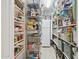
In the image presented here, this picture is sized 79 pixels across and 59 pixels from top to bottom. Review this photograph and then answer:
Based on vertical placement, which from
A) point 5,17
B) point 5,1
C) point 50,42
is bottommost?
point 50,42

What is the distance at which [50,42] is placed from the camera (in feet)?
25.5

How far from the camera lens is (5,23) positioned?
3.37 ft

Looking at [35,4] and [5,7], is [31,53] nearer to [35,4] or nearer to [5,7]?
[35,4]

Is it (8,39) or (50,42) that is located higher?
(8,39)

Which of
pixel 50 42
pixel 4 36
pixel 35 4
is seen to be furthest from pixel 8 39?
pixel 50 42

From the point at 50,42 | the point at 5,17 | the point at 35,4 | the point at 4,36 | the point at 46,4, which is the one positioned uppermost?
the point at 46,4

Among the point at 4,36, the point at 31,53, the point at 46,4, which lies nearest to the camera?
the point at 4,36

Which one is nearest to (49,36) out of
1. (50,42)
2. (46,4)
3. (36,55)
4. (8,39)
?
(50,42)

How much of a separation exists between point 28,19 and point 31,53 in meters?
0.80

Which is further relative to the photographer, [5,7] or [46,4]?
[46,4]

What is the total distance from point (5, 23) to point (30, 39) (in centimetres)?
233

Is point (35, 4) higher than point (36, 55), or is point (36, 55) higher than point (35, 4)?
point (35, 4)

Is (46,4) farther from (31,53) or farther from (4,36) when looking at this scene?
(4,36)

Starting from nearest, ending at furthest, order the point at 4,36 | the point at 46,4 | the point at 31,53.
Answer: the point at 4,36 → the point at 31,53 → the point at 46,4
